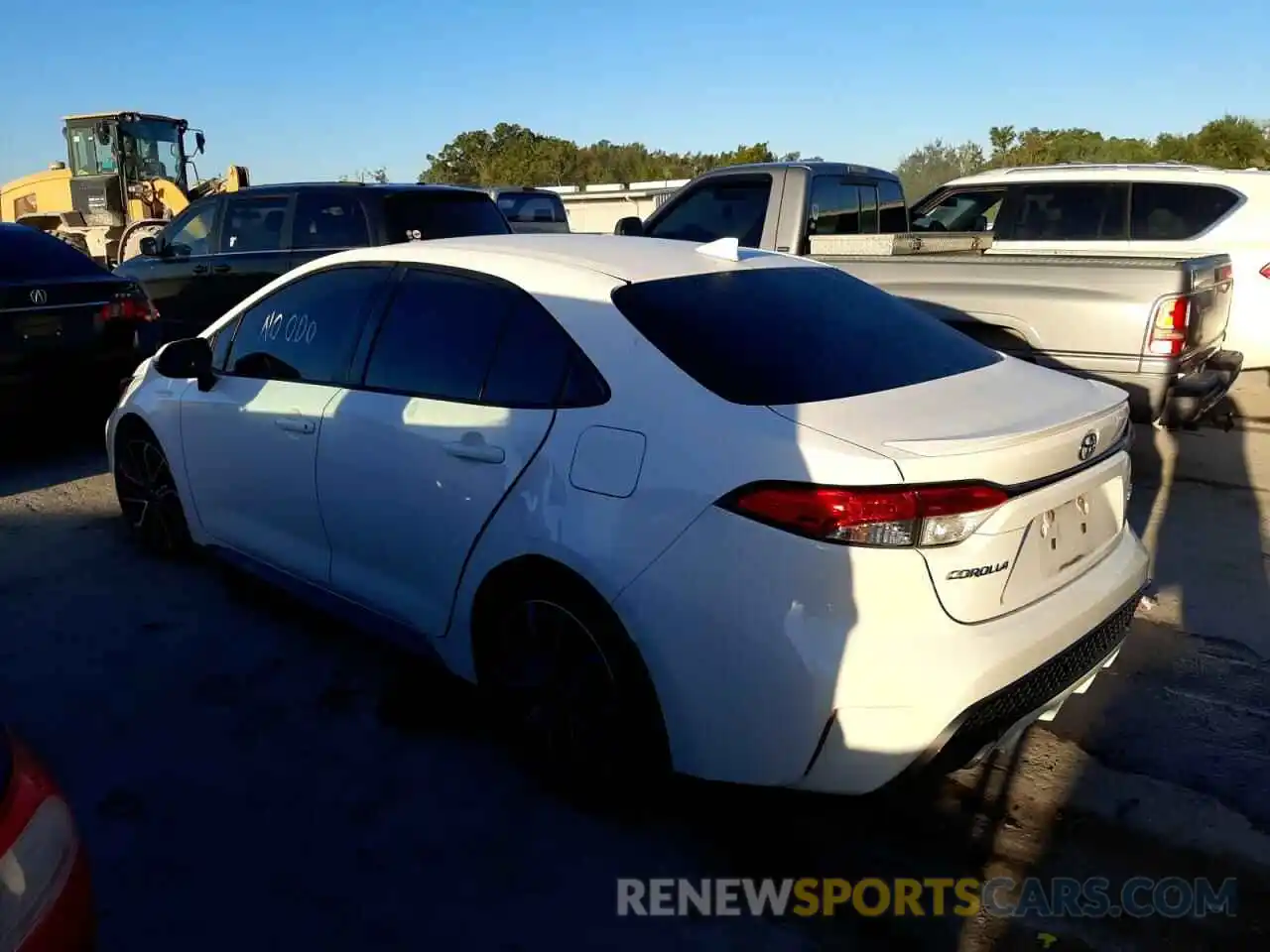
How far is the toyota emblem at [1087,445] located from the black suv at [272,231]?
20.2 ft

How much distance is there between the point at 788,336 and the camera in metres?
3.01

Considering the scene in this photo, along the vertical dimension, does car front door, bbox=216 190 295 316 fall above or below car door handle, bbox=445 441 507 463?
above

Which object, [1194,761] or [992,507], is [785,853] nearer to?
[992,507]

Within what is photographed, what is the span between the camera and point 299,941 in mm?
2523

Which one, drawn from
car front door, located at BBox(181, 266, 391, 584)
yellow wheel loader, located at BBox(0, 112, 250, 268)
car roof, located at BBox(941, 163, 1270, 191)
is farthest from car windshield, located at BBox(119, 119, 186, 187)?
car front door, located at BBox(181, 266, 391, 584)

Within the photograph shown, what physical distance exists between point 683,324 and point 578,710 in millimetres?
1168

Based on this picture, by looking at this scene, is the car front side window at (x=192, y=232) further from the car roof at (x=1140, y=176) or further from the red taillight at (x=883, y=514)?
the red taillight at (x=883, y=514)

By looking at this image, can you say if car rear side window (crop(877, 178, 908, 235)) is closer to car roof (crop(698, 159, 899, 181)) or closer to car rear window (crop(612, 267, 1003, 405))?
car roof (crop(698, 159, 899, 181))

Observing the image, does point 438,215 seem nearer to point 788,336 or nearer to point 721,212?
point 721,212

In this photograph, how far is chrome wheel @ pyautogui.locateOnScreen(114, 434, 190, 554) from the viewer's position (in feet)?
Result: 16.0

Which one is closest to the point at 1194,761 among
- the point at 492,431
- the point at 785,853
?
the point at 785,853

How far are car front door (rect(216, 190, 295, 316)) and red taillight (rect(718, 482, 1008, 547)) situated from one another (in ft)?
22.5

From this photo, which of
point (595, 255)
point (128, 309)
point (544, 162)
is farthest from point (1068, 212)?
point (544, 162)

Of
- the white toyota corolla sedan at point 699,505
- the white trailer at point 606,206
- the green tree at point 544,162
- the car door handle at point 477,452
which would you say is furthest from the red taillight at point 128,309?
the green tree at point 544,162
